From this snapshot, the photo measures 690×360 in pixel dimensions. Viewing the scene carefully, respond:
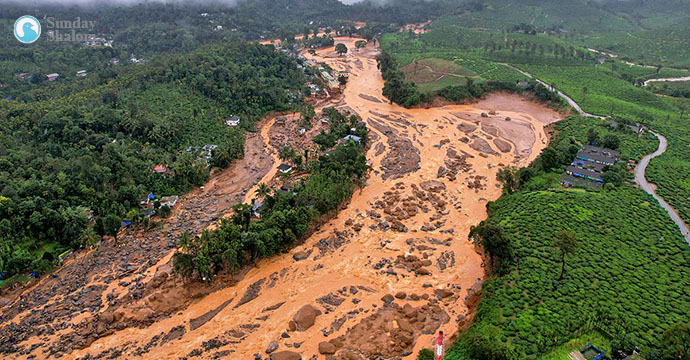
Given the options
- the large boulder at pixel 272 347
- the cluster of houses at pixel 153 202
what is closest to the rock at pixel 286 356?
the large boulder at pixel 272 347

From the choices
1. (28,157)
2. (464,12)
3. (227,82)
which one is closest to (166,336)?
A: (28,157)

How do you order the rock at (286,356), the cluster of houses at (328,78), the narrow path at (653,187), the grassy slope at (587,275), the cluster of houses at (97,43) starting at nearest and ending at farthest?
the grassy slope at (587,275)
the rock at (286,356)
the narrow path at (653,187)
the cluster of houses at (328,78)
the cluster of houses at (97,43)

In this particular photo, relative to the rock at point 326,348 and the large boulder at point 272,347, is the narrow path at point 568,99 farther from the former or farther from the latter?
the large boulder at point 272,347

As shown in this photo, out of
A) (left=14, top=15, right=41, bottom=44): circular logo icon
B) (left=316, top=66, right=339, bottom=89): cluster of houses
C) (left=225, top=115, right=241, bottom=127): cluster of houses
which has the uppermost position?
(left=14, top=15, right=41, bottom=44): circular logo icon

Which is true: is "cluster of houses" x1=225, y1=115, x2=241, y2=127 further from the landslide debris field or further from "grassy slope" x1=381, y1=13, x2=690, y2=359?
"grassy slope" x1=381, y1=13, x2=690, y2=359

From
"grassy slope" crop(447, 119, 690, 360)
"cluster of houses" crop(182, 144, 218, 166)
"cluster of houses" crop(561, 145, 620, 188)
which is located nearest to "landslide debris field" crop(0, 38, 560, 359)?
"cluster of houses" crop(182, 144, 218, 166)

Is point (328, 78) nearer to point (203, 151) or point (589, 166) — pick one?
point (203, 151)

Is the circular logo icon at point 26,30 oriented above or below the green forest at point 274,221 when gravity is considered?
above
